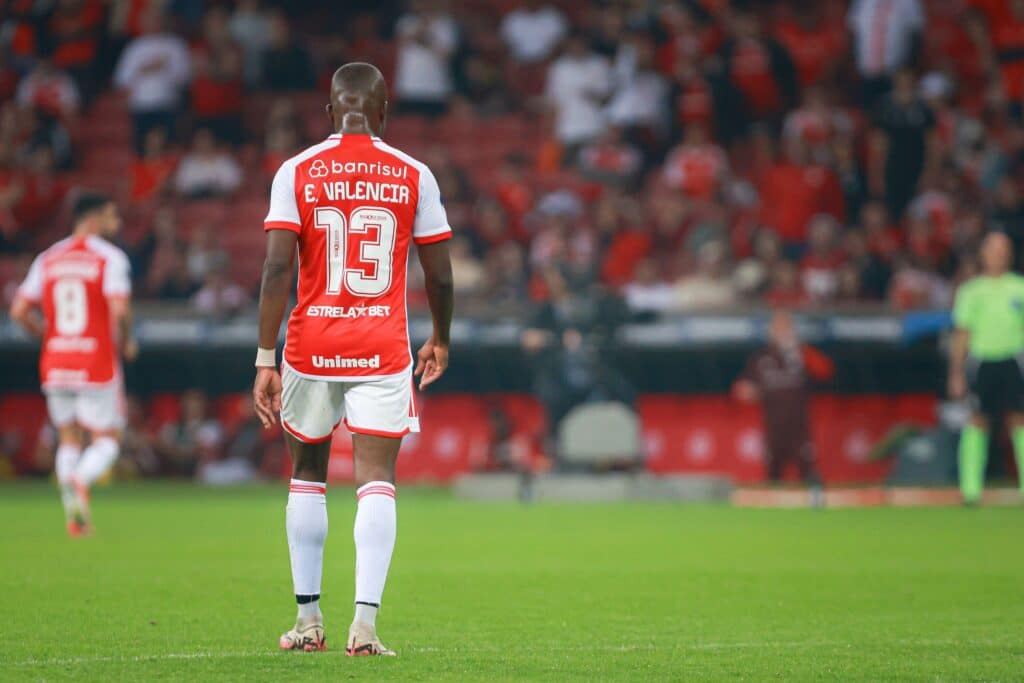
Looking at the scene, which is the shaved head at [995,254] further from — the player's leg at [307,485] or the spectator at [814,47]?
the player's leg at [307,485]

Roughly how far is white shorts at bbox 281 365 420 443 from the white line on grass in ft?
2.80

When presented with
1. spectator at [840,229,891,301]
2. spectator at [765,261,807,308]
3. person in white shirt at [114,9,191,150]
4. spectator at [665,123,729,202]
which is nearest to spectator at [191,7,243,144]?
person in white shirt at [114,9,191,150]

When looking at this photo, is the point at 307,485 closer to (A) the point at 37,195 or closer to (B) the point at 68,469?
(B) the point at 68,469

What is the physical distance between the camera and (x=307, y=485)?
6.27 metres

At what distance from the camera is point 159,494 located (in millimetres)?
18906

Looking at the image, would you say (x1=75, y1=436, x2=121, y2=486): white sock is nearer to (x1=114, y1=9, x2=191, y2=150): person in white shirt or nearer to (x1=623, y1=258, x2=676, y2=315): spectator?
(x1=623, y1=258, x2=676, y2=315): spectator

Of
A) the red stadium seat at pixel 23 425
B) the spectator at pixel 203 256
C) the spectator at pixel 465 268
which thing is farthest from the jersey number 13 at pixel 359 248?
the red stadium seat at pixel 23 425

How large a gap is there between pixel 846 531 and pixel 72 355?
20.7 ft

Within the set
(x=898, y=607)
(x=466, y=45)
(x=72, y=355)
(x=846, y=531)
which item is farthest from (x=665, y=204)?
(x=898, y=607)

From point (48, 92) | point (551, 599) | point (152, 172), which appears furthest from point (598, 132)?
point (551, 599)

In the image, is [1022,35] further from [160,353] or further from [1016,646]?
[1016,646]

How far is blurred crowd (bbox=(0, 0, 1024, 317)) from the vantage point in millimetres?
20734

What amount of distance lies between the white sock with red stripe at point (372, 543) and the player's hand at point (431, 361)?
503mm

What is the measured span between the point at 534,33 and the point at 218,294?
290 inches
